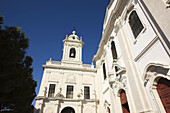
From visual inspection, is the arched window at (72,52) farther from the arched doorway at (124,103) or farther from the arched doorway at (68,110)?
the arched doorway at (124,103)

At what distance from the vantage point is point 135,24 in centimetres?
637

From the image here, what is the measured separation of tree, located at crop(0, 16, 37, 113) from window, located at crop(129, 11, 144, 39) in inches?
269

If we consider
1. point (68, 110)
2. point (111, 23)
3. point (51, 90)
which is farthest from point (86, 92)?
point (111, 23)

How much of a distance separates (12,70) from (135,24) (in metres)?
7.48

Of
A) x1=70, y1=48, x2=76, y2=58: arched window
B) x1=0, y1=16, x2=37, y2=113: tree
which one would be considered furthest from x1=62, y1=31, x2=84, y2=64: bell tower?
x1=0, y1=16, x2=37, y2=113: tree

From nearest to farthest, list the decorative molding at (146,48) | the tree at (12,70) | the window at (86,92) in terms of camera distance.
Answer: the tree at (12,70) < the decorative molding at (146,48) < the window at (86,92)

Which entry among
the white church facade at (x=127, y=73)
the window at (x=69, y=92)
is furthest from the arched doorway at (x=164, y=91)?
the window at (x=69, y=92)

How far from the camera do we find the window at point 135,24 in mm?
5938

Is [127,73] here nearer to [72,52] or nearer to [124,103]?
[124,103]

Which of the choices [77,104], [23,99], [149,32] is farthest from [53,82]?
[149,32]

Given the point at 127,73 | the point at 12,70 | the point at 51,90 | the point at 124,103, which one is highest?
the point at 51,90

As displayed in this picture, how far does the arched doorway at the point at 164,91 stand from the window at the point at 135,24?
316 centimetres

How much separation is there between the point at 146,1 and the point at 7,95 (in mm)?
9059

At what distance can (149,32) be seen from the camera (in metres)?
5.01
